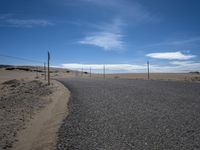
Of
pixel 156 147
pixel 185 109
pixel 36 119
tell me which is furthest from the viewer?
pixel 185 109

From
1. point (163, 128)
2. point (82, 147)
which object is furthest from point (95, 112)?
point (82, 147)

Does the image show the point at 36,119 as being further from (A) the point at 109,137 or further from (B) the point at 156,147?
(B) the point at 156,147

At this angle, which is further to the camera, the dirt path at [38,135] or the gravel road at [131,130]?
the dirt path at [38,135]

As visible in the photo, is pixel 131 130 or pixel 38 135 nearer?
pixel 131 130

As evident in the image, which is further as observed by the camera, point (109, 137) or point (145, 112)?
point (145, 112)

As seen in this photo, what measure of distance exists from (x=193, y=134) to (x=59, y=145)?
13.1ft

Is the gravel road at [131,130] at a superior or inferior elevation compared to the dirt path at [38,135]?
superior

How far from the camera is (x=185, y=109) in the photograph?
1020cm

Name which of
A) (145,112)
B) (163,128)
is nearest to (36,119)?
(145,112)

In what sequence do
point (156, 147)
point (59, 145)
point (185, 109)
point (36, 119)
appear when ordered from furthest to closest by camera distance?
point (185, 109) < point (36, 119) < point (59, 145) < point (156, 147)

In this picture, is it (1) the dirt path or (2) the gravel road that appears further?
(1) the dirt path

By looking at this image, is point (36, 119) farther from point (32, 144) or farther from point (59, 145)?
point (59, 145)

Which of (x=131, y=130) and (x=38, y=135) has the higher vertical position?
(x=131, y=130)

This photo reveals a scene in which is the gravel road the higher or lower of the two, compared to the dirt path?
higher
